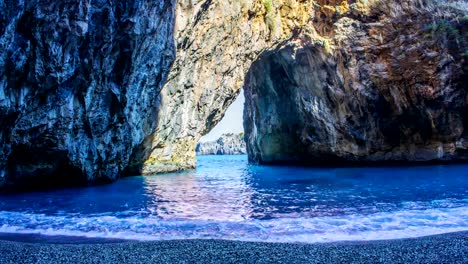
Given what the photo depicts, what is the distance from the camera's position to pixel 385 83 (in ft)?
95.6

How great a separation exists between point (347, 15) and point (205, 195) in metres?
23.1

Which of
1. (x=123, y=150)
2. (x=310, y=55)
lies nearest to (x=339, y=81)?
(x=310, y=55)

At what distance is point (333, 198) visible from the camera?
11727 mm

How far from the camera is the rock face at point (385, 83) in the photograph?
28.3 m

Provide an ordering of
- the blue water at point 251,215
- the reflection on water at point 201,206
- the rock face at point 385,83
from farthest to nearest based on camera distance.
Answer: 1. the rock face at point 385,83
2. the reflection on water at point 201,206
3. the blue water at point 251,215

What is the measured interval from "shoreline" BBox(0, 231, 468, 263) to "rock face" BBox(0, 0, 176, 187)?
25.9 ft

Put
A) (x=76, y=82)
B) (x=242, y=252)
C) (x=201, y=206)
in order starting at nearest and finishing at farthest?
(x=242, y=252), (x=201, y=206), (x=76, y=82)

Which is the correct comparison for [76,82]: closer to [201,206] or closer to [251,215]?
[201,206]

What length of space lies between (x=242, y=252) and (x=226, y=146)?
116 m

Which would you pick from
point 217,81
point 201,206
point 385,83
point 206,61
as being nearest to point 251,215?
point 201,206

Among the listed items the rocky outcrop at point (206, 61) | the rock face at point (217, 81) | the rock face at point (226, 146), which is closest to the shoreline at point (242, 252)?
the rock face at point (217, 81)

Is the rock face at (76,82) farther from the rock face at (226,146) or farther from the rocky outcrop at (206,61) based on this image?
the rock face at (226,146)

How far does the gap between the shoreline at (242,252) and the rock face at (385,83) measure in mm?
24764

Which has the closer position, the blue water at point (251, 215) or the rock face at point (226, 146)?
the blue water at point (251, 215)
